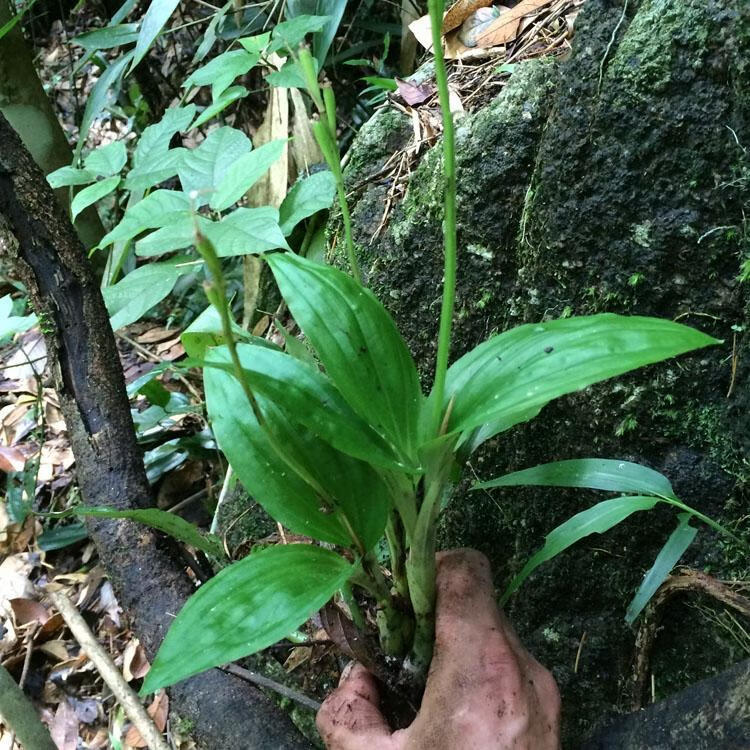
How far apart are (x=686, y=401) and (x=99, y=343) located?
0.93 meters

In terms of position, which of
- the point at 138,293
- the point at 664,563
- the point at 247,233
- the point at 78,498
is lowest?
the point at 78,498

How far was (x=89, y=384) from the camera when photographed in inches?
44.9

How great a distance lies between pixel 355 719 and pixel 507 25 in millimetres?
1270

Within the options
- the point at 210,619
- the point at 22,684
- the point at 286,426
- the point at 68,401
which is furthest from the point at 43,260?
the point at 22,684

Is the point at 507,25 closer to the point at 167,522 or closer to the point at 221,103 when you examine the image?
the point at 221,103

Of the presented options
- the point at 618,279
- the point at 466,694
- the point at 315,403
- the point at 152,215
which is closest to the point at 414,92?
the point at 152,215

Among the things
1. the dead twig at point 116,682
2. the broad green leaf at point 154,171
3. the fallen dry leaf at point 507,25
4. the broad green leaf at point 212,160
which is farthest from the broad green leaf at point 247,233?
the dead twig at point 116,682

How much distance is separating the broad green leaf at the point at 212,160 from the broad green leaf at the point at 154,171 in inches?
2.9

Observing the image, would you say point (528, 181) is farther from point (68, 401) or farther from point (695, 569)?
point (68, 401)

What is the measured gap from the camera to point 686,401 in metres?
0.96

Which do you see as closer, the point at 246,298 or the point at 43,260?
the point at 43,260

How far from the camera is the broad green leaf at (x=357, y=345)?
720 mm

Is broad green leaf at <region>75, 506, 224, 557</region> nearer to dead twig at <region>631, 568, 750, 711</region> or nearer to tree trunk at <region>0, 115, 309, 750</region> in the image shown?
tree trunk at <region>0, 115, 309, 750</region>

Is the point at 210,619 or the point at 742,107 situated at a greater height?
the point at 742,107
